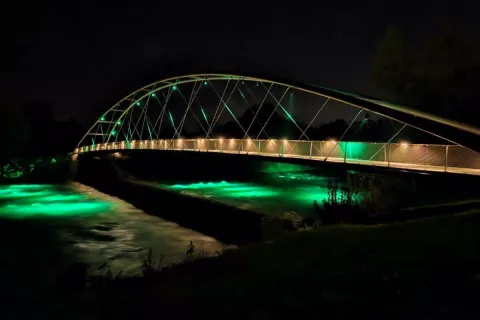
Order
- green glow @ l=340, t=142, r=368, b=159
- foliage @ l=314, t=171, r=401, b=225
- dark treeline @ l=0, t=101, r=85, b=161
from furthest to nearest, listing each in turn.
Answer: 1. dark treeline @ l=0, t=101, r=85, b=161
2. green glow @ l=340, t=142, r=368, b=159
3. foliage @ l=314, t=171, r=401, b=225

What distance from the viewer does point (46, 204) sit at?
35.6 m

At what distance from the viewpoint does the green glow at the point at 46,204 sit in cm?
3065

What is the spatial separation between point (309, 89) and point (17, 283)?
15088 millimetres

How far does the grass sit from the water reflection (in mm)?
6751

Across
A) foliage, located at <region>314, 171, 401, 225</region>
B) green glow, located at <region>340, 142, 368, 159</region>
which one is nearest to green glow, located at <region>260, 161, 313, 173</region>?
foliage, located at <region>314, 171, 401, 225</region>

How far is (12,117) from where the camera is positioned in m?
63.4

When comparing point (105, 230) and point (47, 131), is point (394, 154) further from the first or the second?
point (47, 131)

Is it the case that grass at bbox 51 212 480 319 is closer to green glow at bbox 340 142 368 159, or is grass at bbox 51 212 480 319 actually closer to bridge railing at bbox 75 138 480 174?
bridge railing at bbox 75 138 480 174

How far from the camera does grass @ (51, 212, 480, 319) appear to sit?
6457 mm

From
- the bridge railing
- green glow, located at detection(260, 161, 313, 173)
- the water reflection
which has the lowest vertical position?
the water reflection

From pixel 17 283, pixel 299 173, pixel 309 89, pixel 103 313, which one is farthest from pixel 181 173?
pixel 103 313

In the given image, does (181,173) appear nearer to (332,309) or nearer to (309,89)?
(309,89)

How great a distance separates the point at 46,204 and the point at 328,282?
32278mm

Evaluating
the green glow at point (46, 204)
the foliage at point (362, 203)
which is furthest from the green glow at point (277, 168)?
the foliage at point (362, 203)
